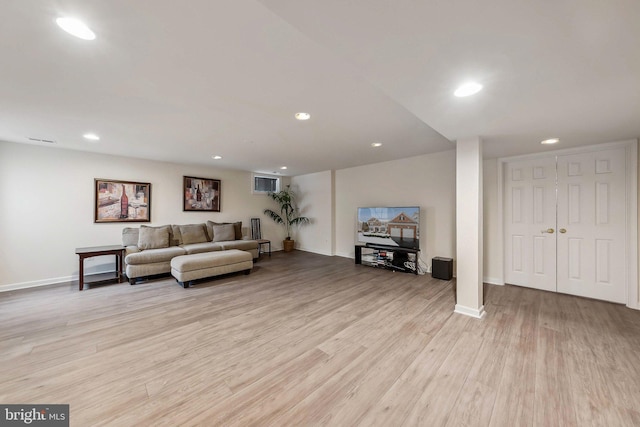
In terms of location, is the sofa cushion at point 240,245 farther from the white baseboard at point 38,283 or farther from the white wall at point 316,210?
the white baseboard at point 38,283

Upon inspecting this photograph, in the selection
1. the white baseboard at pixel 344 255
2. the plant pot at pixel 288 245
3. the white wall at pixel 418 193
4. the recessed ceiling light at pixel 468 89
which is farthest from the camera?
the plant pot at pixel 288 245

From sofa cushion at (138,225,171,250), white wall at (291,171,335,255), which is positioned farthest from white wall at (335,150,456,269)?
sofa cushion at (138,225,171,250)

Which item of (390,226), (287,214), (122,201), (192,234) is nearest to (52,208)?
Result: (122,201)

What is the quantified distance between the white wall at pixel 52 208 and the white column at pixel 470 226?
18.6 feet

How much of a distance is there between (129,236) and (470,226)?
572 centimetres

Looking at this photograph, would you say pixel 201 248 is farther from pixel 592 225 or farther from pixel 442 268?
pixel 592 225

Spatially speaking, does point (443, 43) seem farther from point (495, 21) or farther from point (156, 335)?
point (156, 335)

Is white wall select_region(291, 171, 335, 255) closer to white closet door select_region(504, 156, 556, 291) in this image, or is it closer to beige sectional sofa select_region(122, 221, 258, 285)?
beige sectional sofa select_region(122, 221, 258, 285)

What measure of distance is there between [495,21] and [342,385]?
7.33 ft

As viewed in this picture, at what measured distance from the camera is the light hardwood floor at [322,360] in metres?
1.41

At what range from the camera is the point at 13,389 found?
1.56 meters

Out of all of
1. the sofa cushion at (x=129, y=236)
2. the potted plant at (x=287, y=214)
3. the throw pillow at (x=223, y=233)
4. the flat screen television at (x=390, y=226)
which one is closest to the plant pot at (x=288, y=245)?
the potted plant at (x=287, y=214)

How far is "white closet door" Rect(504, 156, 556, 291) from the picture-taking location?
3.43m

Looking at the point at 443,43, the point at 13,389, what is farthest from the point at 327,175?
the point at 13,389
